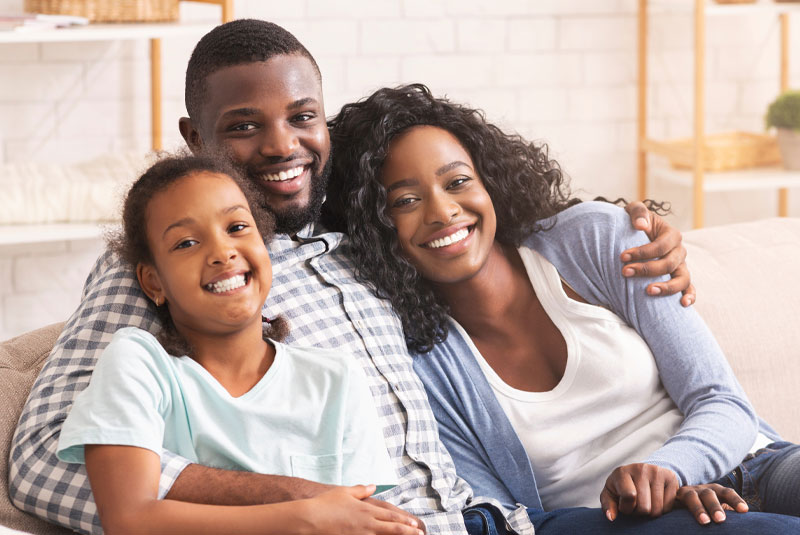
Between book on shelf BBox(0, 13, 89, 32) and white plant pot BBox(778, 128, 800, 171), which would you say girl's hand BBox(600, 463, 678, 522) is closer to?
book on shelf BBox(0, 13, 89, 32)

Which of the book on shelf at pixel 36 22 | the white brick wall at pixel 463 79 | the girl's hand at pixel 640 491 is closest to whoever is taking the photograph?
the girl's hand at pixel 640 491

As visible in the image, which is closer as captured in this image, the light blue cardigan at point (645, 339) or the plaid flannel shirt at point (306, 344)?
the plaid flannel shirt at point (306, 344)

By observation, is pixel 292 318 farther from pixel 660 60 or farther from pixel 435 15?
pixel 660 60

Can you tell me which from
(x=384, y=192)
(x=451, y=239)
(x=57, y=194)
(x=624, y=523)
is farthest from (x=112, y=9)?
(x=624, y=523)

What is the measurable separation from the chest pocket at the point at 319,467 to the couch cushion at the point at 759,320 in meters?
0.88

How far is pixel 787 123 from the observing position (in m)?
3.27

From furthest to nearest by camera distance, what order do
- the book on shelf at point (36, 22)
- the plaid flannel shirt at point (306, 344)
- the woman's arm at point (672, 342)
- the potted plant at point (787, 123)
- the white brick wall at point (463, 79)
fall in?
the potted plant at point (787, 123) → the white brick wall at point (463, 79) → the book on shelf at point (36, 22) → the woman's arm at point (672, 342) → the plaid flannel shirt at point (306, 344)

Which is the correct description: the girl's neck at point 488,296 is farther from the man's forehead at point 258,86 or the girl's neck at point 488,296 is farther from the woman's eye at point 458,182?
the man's forehead at point 258,86

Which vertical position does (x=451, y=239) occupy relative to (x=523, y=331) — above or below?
above

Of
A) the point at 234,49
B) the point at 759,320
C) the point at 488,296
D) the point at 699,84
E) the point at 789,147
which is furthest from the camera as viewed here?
the point at 789,147

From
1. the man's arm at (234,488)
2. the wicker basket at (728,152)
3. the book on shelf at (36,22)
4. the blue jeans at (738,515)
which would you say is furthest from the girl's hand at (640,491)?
the wicker basket at (728,152)

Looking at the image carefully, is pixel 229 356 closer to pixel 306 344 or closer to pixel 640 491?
pixel 306 344

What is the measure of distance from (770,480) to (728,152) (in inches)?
76.5

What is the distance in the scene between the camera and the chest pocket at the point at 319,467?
1324 mm
